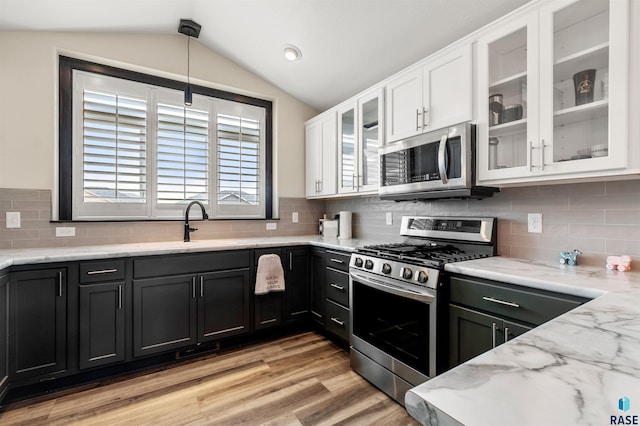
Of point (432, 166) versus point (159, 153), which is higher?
point (159, 153)

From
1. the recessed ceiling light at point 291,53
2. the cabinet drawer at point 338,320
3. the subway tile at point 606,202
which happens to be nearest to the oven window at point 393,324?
the cabinet drawer at point 338,320

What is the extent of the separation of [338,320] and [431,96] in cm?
191

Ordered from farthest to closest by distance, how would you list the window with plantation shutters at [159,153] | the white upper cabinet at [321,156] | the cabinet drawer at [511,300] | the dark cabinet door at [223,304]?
1. the white upper cabinet at [321,156]
2. the window with plantation shutters at [159,153]
3. the dark cabinet door at [223,304]
4. the cabinet drawer at [511,300]

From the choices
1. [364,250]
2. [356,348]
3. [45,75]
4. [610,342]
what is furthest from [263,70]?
[610,342]

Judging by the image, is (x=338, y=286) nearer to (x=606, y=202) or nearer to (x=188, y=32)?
(x=606, y=202)

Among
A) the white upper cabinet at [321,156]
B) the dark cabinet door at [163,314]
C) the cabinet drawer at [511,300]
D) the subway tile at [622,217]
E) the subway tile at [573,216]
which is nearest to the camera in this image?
the cabinet drawer at [511,300]

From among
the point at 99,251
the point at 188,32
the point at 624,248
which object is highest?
the point at 188,32

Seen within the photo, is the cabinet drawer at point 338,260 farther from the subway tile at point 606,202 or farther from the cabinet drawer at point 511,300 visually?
the subway tile at point 606,202

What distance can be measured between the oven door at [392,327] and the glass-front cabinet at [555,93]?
0.90 meters

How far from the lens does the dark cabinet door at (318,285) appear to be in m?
2.92

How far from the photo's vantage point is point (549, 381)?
1.76 feet

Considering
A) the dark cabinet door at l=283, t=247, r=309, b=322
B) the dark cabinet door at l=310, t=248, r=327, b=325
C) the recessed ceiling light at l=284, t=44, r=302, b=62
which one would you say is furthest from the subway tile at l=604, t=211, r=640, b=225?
the recessed ceiling light at l=284, t=44, r=302, b=62

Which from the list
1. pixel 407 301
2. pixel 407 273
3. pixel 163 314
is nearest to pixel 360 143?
pixel 407 273

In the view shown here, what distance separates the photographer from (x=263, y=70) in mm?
3357
